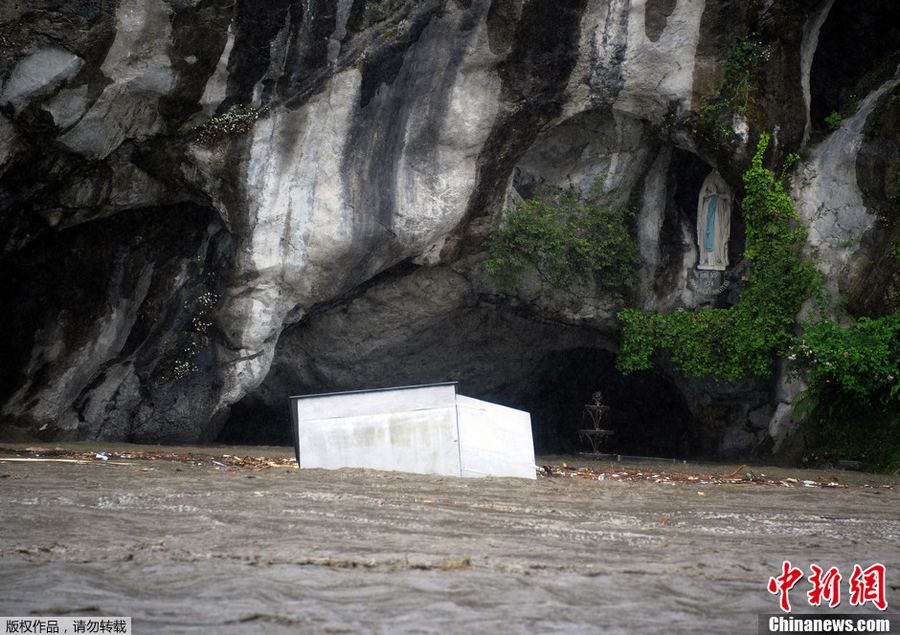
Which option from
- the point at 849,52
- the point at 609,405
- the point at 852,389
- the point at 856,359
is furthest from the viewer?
the point at 609,405

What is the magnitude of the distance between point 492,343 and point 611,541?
10877 mm

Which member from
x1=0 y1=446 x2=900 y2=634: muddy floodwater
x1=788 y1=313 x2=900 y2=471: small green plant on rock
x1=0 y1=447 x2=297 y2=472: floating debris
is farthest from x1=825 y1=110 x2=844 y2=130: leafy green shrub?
x1=0 y1=447 x2=297 y2=472: floating debris

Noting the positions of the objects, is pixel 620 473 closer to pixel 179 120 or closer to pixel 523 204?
pixel 523 204

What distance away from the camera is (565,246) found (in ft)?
46.8

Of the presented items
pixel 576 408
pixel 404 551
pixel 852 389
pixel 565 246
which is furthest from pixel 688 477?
pixel 576 408

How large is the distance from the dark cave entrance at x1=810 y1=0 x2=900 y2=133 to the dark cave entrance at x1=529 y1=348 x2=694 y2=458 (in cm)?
543

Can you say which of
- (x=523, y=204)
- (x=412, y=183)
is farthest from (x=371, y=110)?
(x=523, y=204)

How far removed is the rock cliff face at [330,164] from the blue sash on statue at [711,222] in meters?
0.32

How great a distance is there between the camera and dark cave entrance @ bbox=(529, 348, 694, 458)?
1691cm

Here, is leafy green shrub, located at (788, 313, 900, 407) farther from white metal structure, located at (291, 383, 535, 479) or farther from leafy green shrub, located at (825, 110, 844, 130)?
white metal structure, located at (291, 383, 535, 479)

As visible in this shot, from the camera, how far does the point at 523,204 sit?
14094 mm

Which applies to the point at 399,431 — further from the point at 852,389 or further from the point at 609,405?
the point at 609,405

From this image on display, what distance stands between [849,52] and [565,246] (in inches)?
207

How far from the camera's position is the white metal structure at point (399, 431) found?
9.02 metres
